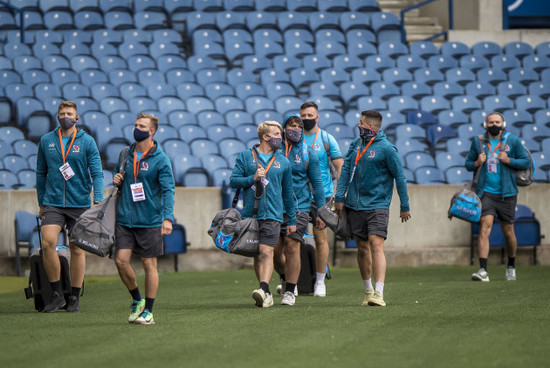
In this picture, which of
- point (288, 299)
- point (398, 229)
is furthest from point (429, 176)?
point (288, 299)

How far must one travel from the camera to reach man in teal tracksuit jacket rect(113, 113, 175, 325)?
8.91m

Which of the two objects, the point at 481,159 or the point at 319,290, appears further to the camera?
the point at 481,159

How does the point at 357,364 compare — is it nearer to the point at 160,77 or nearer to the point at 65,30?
the point at 160,77

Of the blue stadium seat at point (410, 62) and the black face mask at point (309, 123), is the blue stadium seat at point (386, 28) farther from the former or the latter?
the black face mask at point (309, 123)

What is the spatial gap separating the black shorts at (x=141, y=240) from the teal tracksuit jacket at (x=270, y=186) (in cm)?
161

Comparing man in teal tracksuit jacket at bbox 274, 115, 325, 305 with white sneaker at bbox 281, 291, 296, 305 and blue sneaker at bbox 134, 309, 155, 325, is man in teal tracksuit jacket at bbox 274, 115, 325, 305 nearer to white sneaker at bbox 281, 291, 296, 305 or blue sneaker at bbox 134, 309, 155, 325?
white sneaker at bbox 281, 291, 296, 305

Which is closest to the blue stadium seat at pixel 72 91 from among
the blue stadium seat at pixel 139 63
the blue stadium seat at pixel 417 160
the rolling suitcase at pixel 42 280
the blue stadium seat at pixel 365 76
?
the blue stadium seat at pixel 139 63

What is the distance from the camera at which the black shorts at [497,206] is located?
13766 mm

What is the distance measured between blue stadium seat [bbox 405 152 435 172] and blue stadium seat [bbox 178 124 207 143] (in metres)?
3.78

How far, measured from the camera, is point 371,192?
10477mm

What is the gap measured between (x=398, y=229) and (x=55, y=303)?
8.19 meters

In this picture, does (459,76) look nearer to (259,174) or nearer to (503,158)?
(503,158)

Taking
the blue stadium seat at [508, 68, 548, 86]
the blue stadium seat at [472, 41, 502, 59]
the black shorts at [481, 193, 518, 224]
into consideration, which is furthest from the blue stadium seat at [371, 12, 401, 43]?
the black shorts at [481, 193, 518, 224]

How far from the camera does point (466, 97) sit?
2183 centimetres
